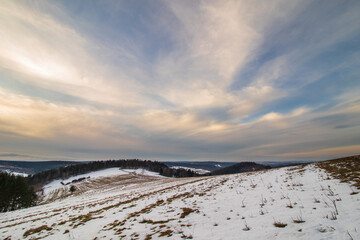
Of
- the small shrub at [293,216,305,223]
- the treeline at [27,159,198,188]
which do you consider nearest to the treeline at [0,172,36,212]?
the small shrub at [293,216,305,223]

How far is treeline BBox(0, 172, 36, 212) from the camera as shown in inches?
1825

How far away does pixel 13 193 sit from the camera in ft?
157

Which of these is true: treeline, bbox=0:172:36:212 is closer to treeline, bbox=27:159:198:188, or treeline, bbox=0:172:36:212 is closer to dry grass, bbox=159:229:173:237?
dry grass, bbox=159:229:173:237

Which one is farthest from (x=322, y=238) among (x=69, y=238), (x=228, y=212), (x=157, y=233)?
(x=69, y=238)

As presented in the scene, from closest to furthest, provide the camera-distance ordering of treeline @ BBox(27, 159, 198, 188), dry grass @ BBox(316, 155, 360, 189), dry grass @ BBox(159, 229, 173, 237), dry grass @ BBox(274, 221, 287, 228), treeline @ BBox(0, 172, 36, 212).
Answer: dry grass @ BBox(274, 221, 287, 228) < dry grass @ BBox(159, 229, 173, 237) < dry grass @ BBox(316, 155, 360, 189) < treeline @ BBox(0, 172, 36, 212) < treeline @ BBox(27, 159, 198, 188)

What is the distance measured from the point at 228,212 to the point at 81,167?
642 feet

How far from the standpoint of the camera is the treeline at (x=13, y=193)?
46.3 meters

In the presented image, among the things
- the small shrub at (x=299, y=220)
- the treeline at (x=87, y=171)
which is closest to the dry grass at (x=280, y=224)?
the small shrub at (x=299, y=220)

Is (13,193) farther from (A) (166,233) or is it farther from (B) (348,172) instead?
(B) (348,172)

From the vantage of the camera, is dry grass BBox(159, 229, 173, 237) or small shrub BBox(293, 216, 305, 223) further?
dry grass BBox(159, 229, 173, 237)

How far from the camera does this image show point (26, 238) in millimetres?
12609

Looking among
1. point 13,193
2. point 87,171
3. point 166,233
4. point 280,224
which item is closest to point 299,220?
point 280,224

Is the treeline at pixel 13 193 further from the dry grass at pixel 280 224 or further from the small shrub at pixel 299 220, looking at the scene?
the small shrub at pixel 299 220

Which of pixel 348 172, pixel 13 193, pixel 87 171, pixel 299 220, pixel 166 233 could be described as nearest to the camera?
pixel 299 220
